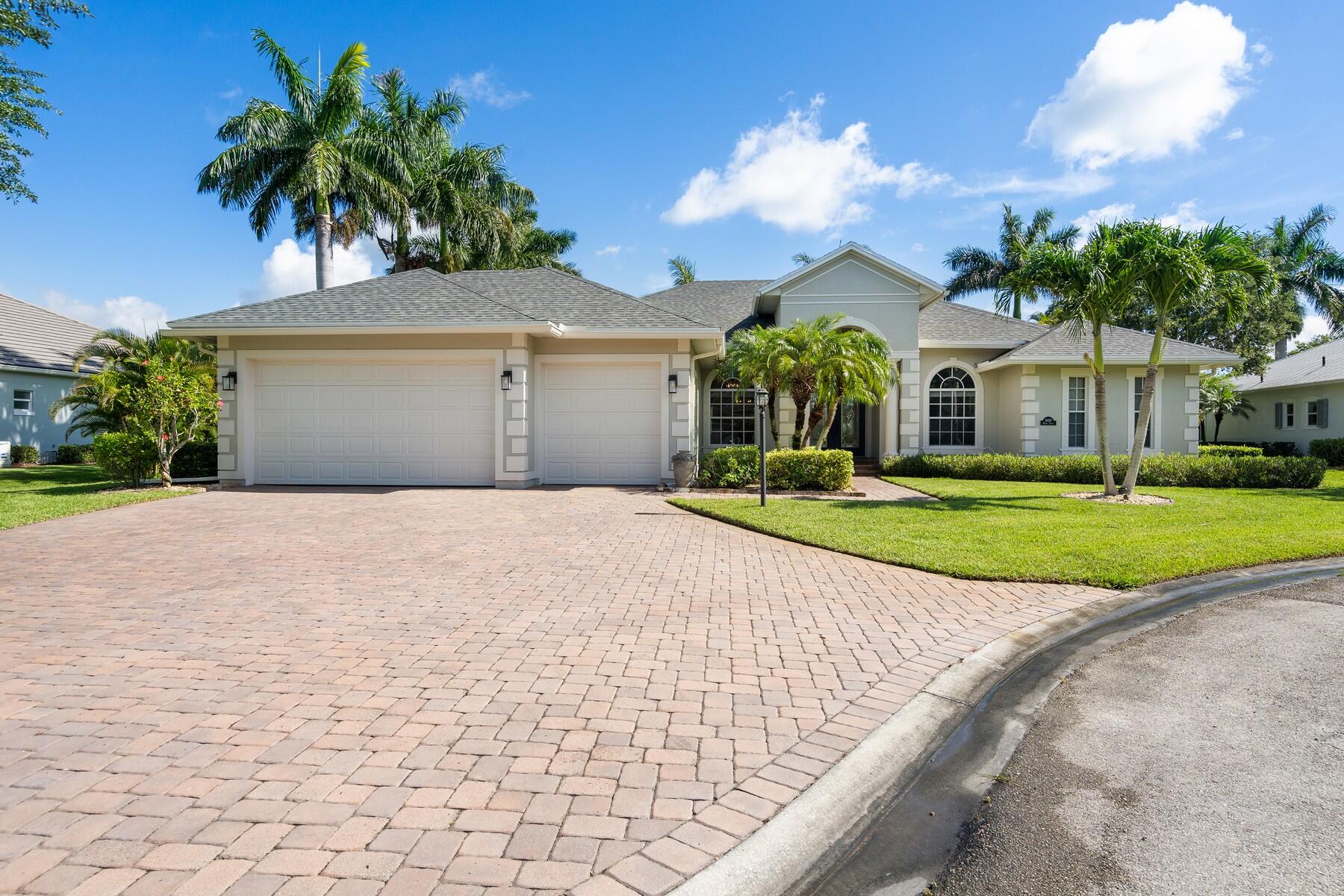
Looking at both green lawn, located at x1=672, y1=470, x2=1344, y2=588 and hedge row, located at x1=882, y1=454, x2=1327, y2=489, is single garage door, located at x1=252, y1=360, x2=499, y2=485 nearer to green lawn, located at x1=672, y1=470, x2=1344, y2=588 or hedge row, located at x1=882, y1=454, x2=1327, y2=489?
green lawn, located at x1=672, y1=470, x2=1344, y2=588

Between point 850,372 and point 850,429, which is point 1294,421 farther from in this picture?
point 850,372

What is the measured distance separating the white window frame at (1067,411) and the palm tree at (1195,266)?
6386 mm

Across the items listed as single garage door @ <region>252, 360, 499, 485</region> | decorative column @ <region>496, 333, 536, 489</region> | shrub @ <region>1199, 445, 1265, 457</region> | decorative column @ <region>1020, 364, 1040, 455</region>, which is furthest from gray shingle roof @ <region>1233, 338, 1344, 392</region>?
single garage door @ <region>252, 360, 499, 485</region>

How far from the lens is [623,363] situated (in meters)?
15.4

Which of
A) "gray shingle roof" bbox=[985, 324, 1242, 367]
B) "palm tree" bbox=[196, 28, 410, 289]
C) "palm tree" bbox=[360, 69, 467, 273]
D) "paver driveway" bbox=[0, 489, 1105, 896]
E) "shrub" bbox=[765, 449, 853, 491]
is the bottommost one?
"paver driveway" bbox=[0, 489, 1105, 896]

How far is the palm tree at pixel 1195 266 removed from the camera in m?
11.5

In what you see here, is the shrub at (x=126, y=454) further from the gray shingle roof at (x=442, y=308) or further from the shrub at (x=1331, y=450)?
the shrub at (x=1331, y=450)

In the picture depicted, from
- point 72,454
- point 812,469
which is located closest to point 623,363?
point 812,469

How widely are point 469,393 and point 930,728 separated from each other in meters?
13.0

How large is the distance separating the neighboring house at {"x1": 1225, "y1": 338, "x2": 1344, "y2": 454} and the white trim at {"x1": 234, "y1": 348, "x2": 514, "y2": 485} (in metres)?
28.0

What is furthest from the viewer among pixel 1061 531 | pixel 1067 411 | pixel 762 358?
pixel 1067 411

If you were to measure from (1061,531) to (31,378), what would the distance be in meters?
31.3

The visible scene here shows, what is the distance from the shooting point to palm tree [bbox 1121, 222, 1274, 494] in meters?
11.5

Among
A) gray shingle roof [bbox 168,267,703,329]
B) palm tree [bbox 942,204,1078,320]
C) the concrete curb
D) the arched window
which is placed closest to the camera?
the concrete curb
